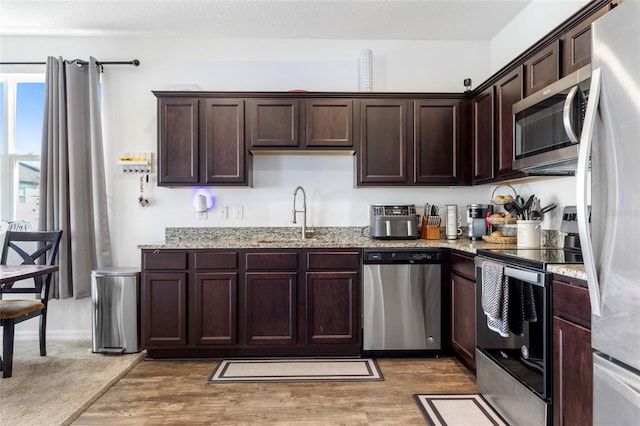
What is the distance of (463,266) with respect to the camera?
9.09 feet

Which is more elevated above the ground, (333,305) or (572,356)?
(572,356)

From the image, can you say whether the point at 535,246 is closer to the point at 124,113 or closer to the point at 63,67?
the point at 124,113

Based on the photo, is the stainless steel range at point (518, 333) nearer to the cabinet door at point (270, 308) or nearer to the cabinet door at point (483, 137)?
the cabinet door at point (483, 137)

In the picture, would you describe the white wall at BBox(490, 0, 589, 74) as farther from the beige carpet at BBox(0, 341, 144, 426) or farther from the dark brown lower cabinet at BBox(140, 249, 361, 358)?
the beige carpet at BBox(0, 341, 144, 426)

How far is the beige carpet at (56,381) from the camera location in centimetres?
220

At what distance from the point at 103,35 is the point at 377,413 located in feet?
13.0

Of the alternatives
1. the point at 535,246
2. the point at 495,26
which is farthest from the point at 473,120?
the point at 535,246

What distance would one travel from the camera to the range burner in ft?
5.95

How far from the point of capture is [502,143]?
9.35 feet

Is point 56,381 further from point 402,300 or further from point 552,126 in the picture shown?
point 552,126

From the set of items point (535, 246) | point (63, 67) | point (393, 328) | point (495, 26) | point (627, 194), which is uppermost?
point (495, 26)

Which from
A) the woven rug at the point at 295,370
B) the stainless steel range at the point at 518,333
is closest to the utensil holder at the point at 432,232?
the stainless steel range at the point at 518,333

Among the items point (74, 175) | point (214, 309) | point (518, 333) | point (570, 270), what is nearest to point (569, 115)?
point (570, 270)

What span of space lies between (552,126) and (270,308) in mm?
2279
